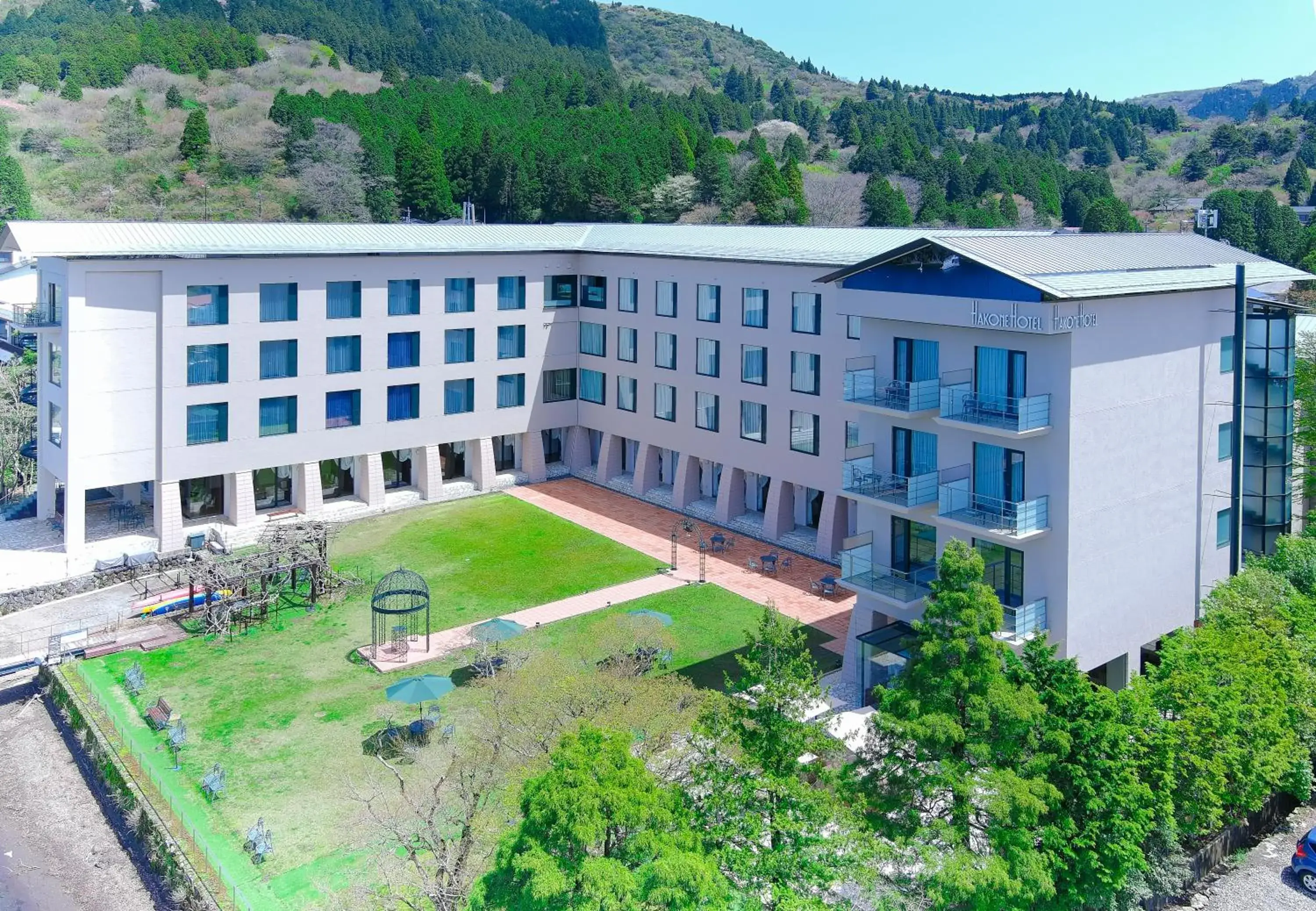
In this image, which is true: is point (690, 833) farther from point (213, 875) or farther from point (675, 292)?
point (675, 292)

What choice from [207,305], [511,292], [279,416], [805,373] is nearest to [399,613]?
[279,416]

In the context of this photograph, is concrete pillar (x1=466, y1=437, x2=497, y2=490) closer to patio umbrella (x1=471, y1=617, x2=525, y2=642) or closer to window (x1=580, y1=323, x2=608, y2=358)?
window (x1=580, y1=323, x2=608, y2=358)

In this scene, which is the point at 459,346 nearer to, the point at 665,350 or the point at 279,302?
the point at 279,302

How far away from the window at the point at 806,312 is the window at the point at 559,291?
15506 mm

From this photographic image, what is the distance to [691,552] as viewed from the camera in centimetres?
4691

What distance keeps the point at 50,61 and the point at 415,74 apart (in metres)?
50.0

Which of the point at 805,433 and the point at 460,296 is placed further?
the point at 460,296

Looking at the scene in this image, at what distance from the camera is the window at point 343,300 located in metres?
49.7

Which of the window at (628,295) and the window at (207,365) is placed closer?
the window at (207,365)

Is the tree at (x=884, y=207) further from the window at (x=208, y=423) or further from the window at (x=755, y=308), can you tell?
the window at (x=208, y=423)

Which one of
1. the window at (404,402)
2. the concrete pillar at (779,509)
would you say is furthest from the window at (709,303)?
the window at (404,402)

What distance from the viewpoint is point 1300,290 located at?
75938mm

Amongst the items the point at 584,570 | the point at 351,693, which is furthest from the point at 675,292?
the point at 351,693

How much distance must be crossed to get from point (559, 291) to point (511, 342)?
12.9 ft
